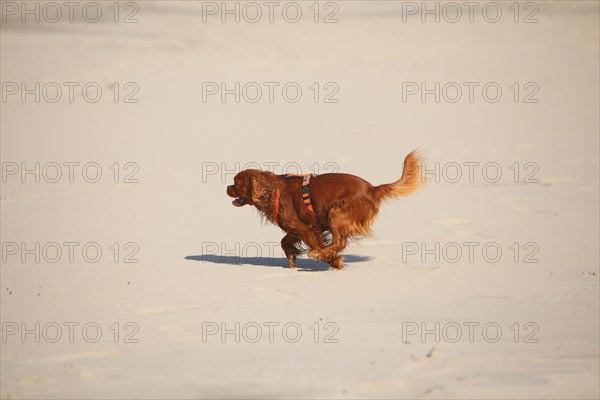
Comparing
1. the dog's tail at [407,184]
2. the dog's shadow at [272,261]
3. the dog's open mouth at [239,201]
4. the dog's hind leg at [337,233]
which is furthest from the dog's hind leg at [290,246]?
the dog's tail at [407,184]

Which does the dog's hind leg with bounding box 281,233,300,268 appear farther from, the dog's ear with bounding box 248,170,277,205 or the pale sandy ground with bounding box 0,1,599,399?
the dog's ear with bounding box 248,170,277,205

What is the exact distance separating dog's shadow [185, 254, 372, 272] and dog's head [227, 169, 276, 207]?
0.74 metres

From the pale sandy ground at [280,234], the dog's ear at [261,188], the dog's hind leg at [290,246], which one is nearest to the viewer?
the pale sandy ground at [280,234]

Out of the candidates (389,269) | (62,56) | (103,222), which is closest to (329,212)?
(389,269)

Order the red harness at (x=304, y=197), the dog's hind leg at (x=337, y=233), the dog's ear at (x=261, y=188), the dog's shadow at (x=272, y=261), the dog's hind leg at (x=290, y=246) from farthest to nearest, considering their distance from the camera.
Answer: the dog's shadow at (x=272, y=261)
the dog's hind leg at (x=290, y=246)
the dog's ear at (x=261, y=188)
the red harness at (x=304, y=197)
the dog's hind leg at (x=337, y=233)

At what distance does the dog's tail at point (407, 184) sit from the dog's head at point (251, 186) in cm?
108

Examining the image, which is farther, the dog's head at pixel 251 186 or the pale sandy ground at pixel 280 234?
the dog's head at pixel 251 186

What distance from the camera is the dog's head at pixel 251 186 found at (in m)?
8.73

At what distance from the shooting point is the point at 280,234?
10914mm

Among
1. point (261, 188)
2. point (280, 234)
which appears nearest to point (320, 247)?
point (261, 188)

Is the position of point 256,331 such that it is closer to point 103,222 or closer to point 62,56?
point 103,222

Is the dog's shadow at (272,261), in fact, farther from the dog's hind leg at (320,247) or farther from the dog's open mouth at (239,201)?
the dog's open mouth at (239,201)

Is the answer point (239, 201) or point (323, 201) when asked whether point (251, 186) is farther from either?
point (323, 201)

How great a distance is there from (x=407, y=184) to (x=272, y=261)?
1.72m
